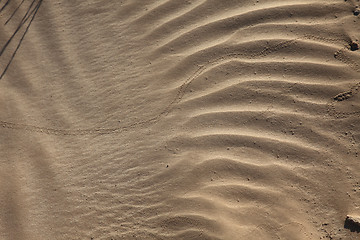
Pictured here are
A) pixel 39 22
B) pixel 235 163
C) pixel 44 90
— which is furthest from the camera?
pixel 39 22

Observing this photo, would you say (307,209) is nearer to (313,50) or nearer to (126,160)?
(313,50)

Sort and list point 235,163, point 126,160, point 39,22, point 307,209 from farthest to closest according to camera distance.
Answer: point 39,22 < point 126,160 < point 235,163 < point 307,209

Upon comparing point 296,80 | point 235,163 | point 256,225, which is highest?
point 296,80

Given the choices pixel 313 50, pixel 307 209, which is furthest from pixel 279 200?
pixel 313 50

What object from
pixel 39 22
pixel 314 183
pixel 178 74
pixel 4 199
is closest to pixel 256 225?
pixel 314 183

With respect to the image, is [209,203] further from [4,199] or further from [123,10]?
[123,10]

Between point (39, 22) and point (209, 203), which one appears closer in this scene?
point (209, 203)

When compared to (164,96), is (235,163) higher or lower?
lower
